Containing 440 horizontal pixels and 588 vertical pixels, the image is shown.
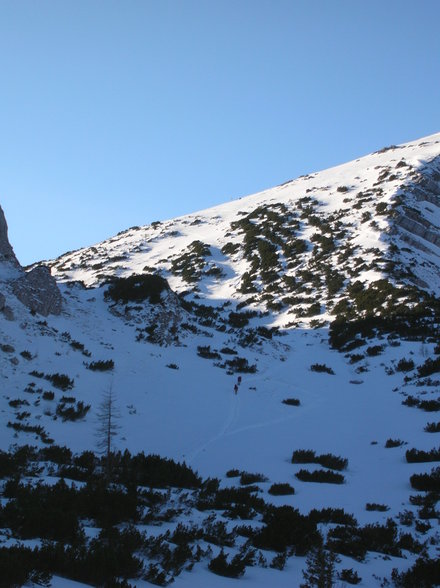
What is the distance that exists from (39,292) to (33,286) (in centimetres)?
46

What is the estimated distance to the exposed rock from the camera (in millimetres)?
22781

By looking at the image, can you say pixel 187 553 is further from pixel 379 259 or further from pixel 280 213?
pixel 280 213

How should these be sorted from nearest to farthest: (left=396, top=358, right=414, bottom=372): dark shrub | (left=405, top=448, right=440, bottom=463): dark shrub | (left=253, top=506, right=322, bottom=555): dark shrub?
(left=253, top=506, right=322, bottom=555): dark shrub < (left=405, top=448, right=440, bottom=463): dark shrub < (left=396, top=358, right=414, bottom=372): dark shrub

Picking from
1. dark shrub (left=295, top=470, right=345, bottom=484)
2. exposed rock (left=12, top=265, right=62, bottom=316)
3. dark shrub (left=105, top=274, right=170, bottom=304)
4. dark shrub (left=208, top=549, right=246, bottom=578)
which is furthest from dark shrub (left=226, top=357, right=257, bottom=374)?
dark shrub (left=208, top=549, right=246, bottom=578)

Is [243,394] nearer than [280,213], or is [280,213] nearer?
[243,394]

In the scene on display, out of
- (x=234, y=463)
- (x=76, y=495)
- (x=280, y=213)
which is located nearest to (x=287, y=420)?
(x=234, y=463)

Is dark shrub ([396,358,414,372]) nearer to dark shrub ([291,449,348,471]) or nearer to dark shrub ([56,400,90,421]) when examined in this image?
dark shrub ([291,449,348,471])

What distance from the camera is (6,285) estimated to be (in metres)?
22.7

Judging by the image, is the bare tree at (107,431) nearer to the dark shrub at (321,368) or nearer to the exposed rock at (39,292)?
the exposed rock at (39,292)

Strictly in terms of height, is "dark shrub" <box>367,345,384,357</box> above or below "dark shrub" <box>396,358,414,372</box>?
above

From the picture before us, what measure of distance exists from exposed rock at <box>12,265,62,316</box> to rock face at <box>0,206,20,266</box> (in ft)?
6.33

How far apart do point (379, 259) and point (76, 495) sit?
40.7 metres

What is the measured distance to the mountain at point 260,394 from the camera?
6879 mm

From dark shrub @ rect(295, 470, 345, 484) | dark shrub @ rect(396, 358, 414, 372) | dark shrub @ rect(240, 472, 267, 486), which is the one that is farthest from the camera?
dark shrub @ rect(396, 358, 414, 372)
